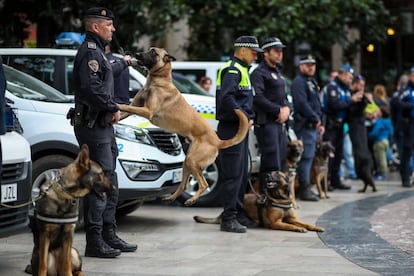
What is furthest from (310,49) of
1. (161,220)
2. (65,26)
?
(161,220)

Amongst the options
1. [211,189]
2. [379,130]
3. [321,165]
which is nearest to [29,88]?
[211,189]

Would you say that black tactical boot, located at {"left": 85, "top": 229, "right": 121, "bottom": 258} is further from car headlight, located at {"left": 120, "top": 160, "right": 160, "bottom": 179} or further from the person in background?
the person in background

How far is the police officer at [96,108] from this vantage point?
23.5 feet

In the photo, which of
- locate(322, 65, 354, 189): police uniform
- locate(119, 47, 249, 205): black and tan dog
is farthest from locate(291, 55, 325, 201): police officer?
locate(119, 47, 249, 205): black and tan dog

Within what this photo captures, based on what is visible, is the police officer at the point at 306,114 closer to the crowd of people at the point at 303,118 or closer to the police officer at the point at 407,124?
the crowd of people at the point at 303,118

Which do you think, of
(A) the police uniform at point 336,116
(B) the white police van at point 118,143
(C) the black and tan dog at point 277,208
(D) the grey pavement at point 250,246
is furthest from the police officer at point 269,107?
(A) the police uniform at point 336,116

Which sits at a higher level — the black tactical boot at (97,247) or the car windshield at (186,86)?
the car windshield at (186,86)

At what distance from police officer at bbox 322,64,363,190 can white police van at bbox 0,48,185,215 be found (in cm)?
477

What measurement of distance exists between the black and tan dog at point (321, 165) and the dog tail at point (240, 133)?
4408mm

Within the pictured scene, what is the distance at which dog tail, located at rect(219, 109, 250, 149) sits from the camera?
8457 millimetres

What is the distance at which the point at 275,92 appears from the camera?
10305mm

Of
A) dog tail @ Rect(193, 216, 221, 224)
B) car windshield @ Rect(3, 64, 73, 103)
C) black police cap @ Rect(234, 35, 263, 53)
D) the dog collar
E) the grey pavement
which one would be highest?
black police cap @ Rect(234, 35, 263, 53)

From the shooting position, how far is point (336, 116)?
14.1 meters

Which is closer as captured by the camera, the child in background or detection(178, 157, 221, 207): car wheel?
detection(178, 157, 221, 207): car wheel
